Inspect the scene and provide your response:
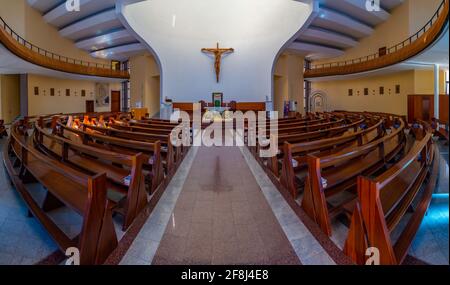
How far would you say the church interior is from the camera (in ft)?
5.37

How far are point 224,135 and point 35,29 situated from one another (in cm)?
1130

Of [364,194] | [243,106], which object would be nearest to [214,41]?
[243,106]

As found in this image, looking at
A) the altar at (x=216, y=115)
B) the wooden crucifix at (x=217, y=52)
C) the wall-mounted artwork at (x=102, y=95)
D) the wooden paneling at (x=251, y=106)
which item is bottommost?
the altar at (x=216, y=115)

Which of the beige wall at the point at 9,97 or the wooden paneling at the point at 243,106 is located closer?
the beige wall at the point at 9,97

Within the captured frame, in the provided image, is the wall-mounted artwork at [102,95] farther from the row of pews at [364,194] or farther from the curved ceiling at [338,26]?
the row of pews at [364,194]

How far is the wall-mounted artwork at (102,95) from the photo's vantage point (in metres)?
17.6

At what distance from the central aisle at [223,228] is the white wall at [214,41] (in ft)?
33.7

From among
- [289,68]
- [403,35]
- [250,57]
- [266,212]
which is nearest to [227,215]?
[266,212]

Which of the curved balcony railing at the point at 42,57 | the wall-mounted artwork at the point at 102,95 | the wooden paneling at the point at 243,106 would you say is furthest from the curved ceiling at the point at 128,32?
the wooden paneling at the point at 243,106

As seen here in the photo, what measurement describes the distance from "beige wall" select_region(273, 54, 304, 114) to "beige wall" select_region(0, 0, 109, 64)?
499 inches

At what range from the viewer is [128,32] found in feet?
38.4

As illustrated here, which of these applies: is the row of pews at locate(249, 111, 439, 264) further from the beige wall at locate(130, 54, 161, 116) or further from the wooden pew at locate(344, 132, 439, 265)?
the beige wall at locate(130, 54, 161, 116)

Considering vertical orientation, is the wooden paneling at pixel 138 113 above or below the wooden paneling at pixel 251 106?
below

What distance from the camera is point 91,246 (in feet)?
4.96
